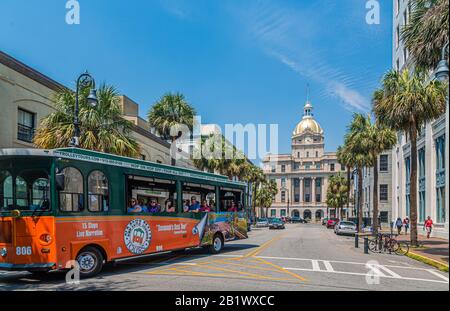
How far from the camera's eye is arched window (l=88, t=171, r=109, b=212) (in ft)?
38.6

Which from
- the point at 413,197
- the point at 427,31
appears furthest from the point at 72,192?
the point at 413,197

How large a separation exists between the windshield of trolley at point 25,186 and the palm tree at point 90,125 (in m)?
8.10

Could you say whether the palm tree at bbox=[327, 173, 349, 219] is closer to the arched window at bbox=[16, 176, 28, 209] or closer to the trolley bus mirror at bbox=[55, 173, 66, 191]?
the trolley bus mirror at bbox=[55, 173, 66, 191]

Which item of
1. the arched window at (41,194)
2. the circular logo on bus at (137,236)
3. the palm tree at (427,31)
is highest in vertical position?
the palm tree at (427,31)

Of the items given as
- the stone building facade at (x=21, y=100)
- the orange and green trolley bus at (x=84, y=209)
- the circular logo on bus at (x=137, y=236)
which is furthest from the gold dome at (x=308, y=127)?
the circular logo on bus at (x=137, y=236)

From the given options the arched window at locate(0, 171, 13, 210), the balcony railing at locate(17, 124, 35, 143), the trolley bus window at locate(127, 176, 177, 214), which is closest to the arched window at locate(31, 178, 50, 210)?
the arched window at locate(0, 171, 13, 210)

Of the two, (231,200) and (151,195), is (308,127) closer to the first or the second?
(231,200)

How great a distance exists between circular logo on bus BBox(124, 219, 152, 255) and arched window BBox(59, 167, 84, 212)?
6.79ft

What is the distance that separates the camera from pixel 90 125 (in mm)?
20031

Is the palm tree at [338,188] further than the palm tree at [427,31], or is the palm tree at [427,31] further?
the palm tree at [338,188]

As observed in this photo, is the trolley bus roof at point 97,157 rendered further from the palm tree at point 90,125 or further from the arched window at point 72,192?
the palm tree at point 90,125

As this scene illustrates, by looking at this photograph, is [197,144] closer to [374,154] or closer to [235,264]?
[374,154]

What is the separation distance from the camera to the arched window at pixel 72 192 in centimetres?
1096
